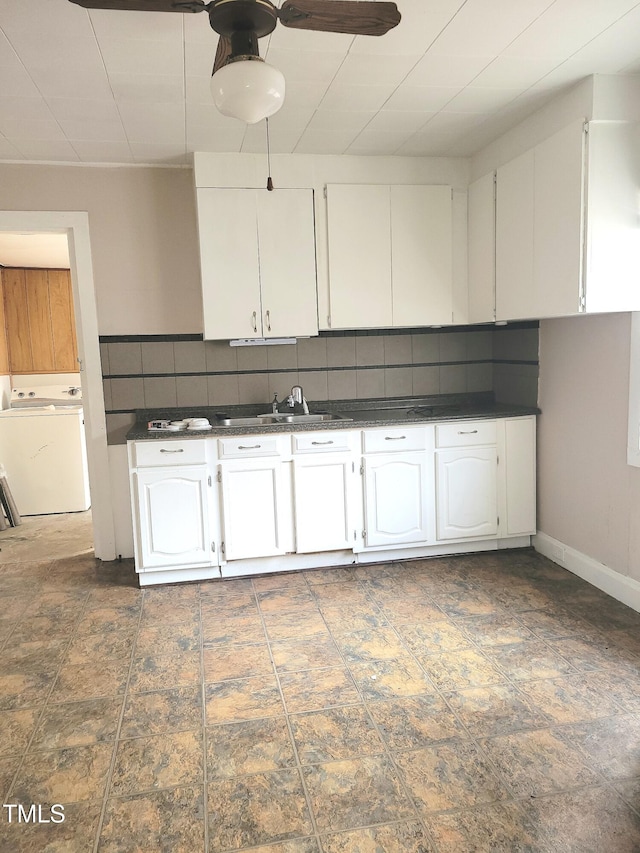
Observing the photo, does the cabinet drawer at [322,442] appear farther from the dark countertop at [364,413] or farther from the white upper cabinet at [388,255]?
the white upper cabinet at [388,255]

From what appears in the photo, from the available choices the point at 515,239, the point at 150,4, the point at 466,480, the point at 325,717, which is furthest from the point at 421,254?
the point at 325,717

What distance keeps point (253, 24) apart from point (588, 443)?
257 cm

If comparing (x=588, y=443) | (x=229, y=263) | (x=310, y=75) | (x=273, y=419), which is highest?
(x=310, y=75)

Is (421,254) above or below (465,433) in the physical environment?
above

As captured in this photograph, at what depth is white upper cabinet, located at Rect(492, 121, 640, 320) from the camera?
2.77 m

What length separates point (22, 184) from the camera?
12.1 feet

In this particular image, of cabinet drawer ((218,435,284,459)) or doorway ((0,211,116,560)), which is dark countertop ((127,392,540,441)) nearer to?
cabinet drawer ((218,435,284,459))

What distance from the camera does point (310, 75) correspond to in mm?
2615

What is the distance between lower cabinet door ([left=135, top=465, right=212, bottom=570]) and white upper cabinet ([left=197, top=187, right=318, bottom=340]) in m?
A: 0.86

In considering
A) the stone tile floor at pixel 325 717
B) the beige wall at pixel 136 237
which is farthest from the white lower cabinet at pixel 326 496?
the beige wall at pixel 136 237

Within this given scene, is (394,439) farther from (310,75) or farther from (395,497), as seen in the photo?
(310,75)

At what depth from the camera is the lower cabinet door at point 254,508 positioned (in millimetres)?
3537

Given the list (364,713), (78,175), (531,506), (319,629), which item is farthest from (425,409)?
(78,175)

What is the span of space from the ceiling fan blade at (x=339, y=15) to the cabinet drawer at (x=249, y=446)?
7.13 feet
